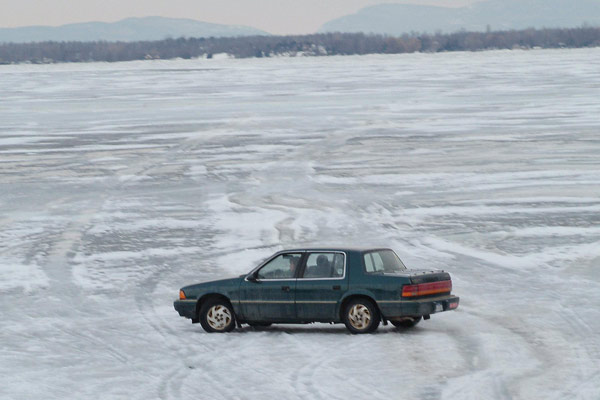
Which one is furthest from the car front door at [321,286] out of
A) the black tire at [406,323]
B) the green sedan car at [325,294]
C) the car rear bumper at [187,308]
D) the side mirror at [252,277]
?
the car rear bumper at [187,308]

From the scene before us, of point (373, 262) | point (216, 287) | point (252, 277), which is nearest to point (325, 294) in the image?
point (373, 262)

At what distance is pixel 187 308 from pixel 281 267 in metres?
1.33

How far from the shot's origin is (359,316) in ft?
44.8

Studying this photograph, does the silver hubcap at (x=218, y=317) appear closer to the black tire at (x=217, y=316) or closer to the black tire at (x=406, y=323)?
the black tire at (x=217, y=316)

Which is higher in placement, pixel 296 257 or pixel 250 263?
pixel 296 257

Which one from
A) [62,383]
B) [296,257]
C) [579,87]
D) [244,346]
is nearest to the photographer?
[62,383]

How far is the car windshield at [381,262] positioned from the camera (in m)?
13.8

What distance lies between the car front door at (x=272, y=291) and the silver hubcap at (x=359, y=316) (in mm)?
770

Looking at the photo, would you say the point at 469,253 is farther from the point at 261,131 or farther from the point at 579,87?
the point at 579,87

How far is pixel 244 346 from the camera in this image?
1326 centimetres

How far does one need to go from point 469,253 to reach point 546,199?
6.83m

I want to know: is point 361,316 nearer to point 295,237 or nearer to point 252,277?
point 252,277

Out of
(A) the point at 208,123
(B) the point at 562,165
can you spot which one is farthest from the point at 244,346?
(A) the point at 208,123

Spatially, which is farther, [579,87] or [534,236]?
[579,87]
